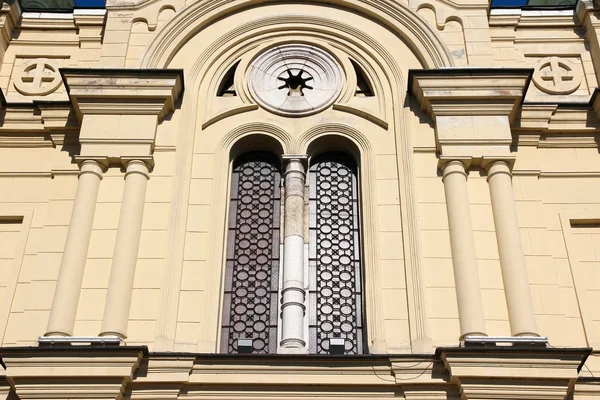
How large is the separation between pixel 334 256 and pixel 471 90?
3249 mm

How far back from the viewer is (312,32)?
47.1ft

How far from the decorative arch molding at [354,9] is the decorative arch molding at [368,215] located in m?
1.84

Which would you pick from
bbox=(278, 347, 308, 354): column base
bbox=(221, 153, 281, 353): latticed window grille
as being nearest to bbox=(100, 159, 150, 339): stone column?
bbox=(221, 153, 281, 353): latticed window grille

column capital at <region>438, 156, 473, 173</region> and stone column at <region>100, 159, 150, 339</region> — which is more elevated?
column capital at <region>438, 156, 473, 173</region>

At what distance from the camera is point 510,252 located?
1138cm

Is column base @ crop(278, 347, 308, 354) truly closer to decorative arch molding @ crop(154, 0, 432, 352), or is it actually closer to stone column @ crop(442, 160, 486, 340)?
decorative arch molding @ crop(154, 0, 432, 352)

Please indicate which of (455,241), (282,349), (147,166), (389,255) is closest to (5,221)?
(147,166)

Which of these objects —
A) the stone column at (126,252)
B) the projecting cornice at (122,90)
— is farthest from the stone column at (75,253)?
the projecting cornice at (122,90)

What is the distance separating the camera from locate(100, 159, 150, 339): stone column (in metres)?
10.8

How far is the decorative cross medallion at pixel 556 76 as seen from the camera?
14156 millimetres

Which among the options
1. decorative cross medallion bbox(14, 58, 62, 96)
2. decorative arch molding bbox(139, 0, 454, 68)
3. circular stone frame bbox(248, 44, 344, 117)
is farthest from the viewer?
decorative cross medallion bbox(14, 58, 62, 96)

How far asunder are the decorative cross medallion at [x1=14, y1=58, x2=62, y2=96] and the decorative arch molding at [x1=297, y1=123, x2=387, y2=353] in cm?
456

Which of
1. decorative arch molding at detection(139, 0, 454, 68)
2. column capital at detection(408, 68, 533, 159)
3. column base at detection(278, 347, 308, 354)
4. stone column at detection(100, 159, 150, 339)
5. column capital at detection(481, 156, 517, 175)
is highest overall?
decorative arch molding at detection(139, 0, 454, 68)

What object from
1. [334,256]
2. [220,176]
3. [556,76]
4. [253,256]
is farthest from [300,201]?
[556,76]
